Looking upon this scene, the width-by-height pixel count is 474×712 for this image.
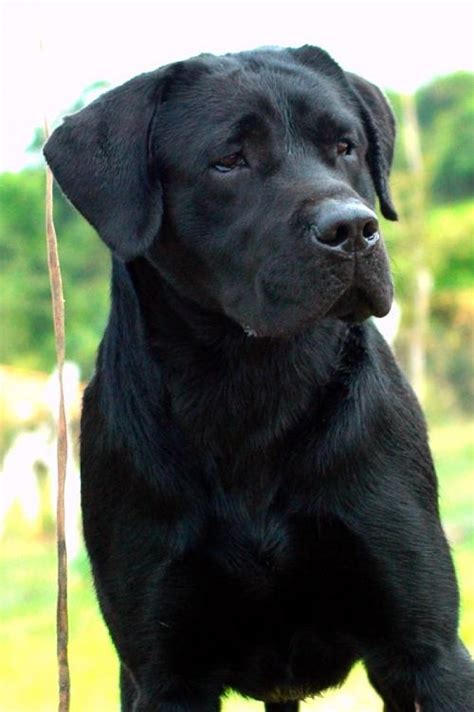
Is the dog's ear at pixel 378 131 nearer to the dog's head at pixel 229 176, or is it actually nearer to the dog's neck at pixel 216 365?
the dog's head at pixel 229 176

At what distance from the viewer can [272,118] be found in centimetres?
372

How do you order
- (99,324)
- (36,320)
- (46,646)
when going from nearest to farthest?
(46,646) → (99,324) → (36,320)

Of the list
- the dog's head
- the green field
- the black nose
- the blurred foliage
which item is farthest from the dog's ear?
the blurred foliage

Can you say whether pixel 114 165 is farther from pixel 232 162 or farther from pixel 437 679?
pixel 437 679

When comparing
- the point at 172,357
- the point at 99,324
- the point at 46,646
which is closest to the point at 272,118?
the point at 172,357

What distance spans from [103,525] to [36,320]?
16.0 m

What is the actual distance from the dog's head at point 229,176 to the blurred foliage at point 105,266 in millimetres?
6792

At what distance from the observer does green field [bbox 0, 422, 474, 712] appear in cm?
886

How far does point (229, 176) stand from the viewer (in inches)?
146

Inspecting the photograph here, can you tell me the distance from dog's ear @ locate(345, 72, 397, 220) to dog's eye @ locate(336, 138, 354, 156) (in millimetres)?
229

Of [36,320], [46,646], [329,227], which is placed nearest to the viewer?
[329,227]

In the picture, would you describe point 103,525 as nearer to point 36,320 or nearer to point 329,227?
point 329,227

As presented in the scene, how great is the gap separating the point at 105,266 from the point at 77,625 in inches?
213

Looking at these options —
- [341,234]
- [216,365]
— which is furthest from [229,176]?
[216,365]
